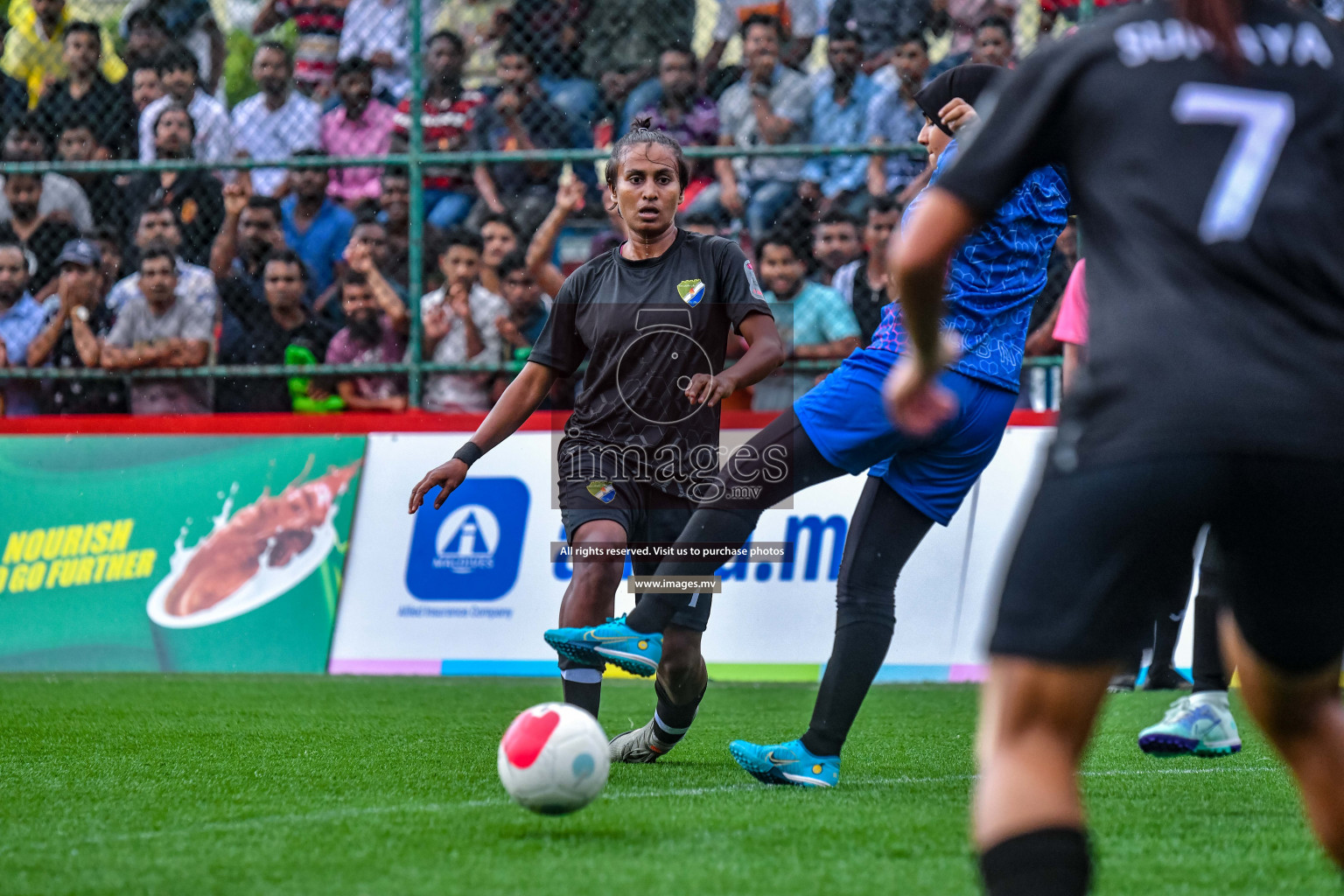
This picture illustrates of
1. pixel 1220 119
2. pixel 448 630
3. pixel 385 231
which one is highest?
pixel 1220 119

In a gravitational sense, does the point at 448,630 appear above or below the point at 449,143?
below

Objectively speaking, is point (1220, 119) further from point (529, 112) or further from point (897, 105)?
point (529, 112)

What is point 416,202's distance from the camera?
9.29m

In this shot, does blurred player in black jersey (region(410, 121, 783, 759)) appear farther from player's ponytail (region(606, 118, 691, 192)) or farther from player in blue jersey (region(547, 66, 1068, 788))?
player in blue jersey (region(547, 66, 1068, 788))

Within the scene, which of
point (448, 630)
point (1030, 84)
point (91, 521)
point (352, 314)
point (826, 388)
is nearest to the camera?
point (1030, 84)

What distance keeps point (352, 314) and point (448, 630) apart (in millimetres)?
2318

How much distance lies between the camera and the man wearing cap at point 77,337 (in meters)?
9.55

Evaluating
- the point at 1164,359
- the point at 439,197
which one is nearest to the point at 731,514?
the point at 1164,359

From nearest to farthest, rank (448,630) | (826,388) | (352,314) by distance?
(826,388), (448,630), (352,314)

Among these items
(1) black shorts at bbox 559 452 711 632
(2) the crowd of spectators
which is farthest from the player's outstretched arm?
(2) the crowd of spectators

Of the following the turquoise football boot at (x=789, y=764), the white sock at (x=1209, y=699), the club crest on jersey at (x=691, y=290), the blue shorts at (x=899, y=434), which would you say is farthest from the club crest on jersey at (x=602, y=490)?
the white sock at (x=1209, y=699)

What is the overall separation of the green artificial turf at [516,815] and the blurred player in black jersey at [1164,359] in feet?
3.40

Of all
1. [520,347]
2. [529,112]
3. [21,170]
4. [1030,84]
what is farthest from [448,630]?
[1030,84]

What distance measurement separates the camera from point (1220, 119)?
2.11 metres
